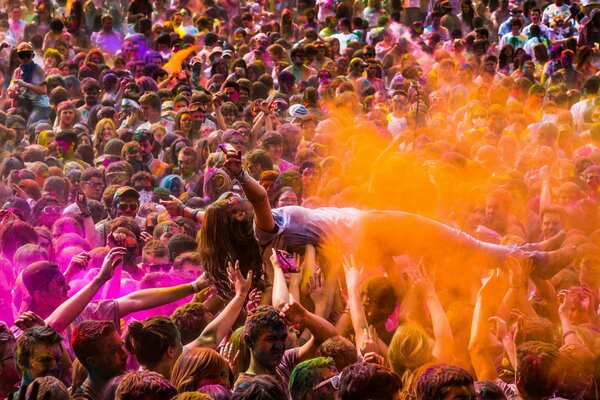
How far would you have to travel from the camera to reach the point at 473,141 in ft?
39.7

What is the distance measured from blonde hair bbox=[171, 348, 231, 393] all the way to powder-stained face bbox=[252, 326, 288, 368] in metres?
0.28

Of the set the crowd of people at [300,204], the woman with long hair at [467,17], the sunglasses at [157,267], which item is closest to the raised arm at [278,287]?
the crowd of people at [300,204]

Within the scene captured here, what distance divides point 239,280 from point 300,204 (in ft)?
9.51

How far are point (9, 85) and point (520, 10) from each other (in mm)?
7956

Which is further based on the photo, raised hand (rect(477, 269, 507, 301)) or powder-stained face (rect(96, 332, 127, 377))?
raised hand (rect(477, 269, 507, 301))

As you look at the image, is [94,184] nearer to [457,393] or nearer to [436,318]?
[436,318]

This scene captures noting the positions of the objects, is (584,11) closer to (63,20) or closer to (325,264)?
(63,20)

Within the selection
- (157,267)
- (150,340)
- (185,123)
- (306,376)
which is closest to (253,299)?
(150,340)

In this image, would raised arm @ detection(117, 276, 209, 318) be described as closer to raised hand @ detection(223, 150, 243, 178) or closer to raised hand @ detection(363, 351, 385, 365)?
raised hand @ detection(223, 150, 243, 178)

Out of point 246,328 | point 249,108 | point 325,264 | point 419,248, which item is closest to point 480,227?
point 419,248

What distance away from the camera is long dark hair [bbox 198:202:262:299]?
731 cm

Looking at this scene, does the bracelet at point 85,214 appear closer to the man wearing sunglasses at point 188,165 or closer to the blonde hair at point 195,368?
the man wearing sunglasses at point 188,165

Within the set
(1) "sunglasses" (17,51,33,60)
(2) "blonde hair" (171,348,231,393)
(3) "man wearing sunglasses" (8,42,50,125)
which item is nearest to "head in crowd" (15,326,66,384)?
(2) "blonde hair" (171,348,231,393)

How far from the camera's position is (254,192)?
7.02m
